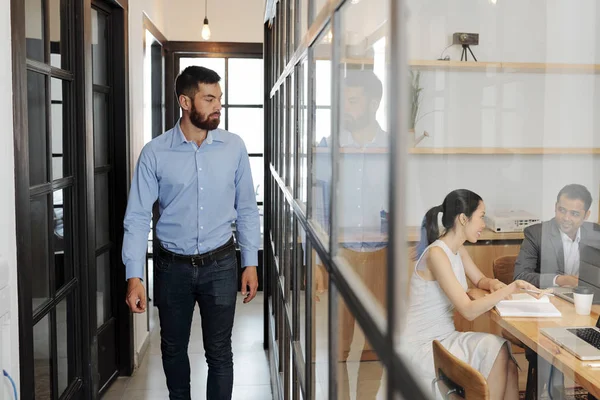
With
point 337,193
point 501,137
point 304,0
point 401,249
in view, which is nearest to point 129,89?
point 304,0

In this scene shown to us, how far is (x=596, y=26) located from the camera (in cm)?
36

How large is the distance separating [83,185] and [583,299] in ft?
9.22

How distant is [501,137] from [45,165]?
233cm

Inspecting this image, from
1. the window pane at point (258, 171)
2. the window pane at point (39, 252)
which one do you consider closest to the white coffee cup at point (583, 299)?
the window pane at point (39, 252)

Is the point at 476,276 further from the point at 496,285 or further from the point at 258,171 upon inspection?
the point at 258,171

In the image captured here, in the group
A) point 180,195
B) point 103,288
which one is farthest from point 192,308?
point 103,288

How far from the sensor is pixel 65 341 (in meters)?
2.87

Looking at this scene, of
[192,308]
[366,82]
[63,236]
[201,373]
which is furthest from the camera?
[201,373]

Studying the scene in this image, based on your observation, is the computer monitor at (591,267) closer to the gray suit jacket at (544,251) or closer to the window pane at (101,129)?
the gray suit jacket at (544,251)

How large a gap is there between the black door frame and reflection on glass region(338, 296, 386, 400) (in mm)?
1294

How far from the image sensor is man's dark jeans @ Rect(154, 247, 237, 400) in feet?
9.72

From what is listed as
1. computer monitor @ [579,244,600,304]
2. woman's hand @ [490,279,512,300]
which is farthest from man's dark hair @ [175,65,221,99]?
computer monitor @ [579,244,600,304]

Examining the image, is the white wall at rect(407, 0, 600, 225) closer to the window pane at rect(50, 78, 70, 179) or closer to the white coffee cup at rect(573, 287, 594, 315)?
the white coffee cup at rect(573, 287, 594, 315)

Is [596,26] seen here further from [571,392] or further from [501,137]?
[571,392]
